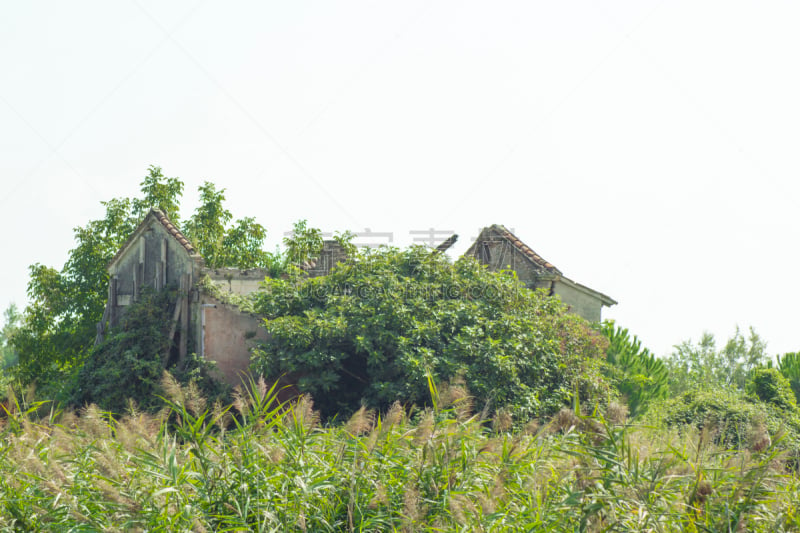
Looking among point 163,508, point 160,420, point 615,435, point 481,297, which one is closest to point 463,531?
point 615,435

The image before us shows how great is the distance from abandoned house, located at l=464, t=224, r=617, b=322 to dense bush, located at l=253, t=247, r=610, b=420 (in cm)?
452

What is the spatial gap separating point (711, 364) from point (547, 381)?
2781 centimetres

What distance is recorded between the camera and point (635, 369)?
2106cm

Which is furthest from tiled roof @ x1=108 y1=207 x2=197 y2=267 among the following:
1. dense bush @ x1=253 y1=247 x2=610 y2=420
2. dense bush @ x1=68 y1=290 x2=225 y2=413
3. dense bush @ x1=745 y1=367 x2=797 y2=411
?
dense bush @ x1=745 y1=367 x2=797 y2=411

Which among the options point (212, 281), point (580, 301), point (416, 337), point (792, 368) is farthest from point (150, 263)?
point (792, 368)

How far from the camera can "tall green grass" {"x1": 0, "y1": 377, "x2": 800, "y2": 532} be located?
533cm

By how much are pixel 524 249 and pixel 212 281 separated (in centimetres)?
869

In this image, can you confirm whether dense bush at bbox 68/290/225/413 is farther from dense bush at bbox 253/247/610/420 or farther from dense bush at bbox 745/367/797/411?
dense bush at bbox 745/367/797/411

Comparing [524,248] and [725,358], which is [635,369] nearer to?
[524,248]

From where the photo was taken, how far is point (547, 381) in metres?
13.4

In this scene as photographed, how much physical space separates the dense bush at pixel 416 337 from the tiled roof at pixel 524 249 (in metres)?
4.84

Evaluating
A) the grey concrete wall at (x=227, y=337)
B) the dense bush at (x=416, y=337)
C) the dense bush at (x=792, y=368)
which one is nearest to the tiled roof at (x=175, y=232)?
the grey concrete wall at (x=227, y=337)

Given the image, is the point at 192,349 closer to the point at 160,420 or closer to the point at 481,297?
the point at 481,297

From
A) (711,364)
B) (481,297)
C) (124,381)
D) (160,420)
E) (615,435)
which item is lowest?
(124,381)
